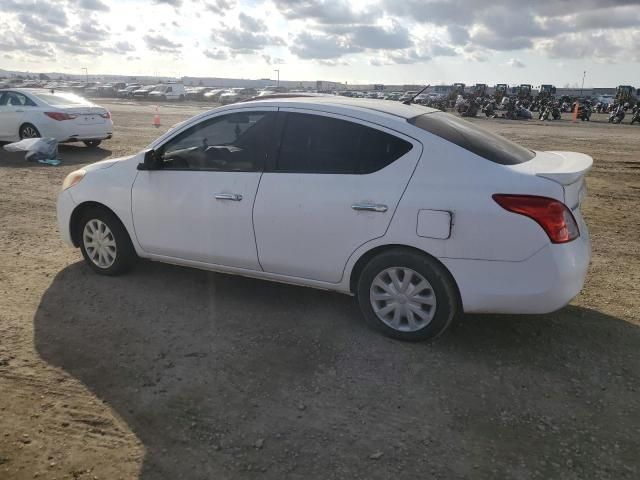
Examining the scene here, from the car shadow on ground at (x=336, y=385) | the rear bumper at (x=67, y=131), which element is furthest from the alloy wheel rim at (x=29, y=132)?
the car shadow on ground at (x=336, y=385)

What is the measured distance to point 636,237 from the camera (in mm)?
6660

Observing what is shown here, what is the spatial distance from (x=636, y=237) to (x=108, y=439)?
6376 mm

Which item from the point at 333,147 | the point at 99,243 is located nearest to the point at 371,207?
the point at 333,147

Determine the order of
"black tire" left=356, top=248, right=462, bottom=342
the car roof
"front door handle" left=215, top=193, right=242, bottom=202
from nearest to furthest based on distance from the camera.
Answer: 1. "black tire" left=356, top=248, right=462, bottom=342
2. the car roof
3. "front door handle" left=215, top=193, right=242, bottom=202

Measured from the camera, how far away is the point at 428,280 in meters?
3.65

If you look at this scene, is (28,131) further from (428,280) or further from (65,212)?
(428,280)

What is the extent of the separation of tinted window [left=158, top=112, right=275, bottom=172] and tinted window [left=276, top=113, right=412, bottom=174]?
19 cm

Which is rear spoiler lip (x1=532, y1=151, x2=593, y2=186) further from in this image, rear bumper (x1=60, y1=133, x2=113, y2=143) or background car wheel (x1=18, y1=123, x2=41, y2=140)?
background car wheel (x1=18, y1=123, x2=41, y2=140)

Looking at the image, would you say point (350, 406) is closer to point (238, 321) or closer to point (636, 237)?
point (238, 321)

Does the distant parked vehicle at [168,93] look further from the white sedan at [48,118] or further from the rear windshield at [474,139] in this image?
the rear windshield at [474,139]

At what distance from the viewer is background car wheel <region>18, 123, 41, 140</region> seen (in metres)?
12.9

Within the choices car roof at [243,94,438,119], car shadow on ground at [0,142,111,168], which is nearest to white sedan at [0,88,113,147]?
car shadow on ground at [0,142,111,168]

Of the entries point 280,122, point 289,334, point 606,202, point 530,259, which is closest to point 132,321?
point 289,334

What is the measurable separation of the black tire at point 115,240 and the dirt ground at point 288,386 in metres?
0.14
